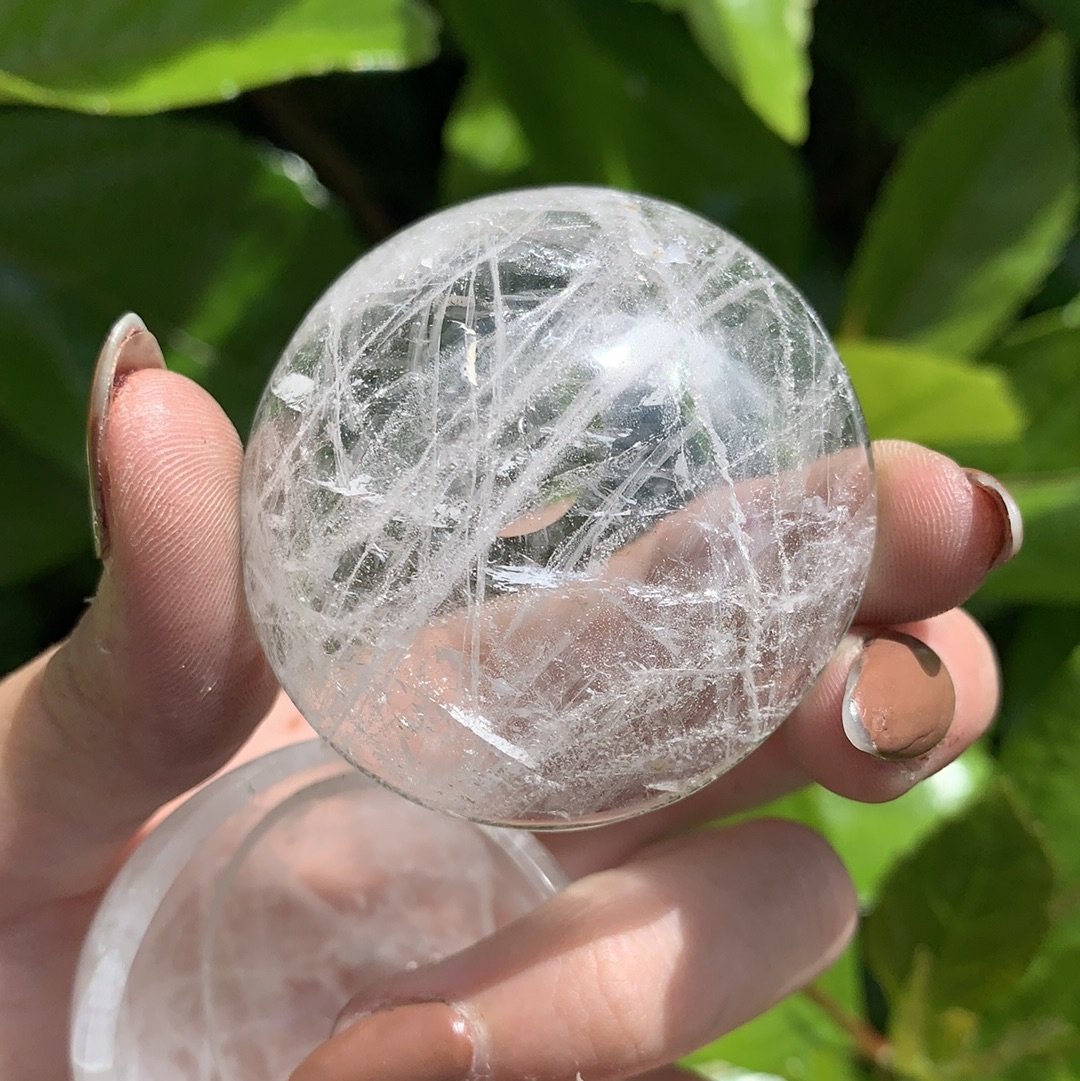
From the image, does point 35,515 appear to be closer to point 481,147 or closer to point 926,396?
point 481,147

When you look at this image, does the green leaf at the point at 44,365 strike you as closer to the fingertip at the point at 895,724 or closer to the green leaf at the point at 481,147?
the green leaf at the point at 481,147

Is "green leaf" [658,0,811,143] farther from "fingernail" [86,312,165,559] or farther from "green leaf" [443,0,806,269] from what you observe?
"fingernail" [86,312,165,559]

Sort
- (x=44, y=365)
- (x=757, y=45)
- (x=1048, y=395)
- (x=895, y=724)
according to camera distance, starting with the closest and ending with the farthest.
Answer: (x=895, y=724) < (x=757, y=45) < (x=44, y=365) < (x=1048, y=395)

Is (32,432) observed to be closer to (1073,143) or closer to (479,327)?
(479,327)

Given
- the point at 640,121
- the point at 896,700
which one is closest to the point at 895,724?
the point at 896,700

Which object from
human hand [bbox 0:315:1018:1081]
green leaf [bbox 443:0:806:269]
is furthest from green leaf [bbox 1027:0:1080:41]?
human hand [bbox 0:315:1018:1081]

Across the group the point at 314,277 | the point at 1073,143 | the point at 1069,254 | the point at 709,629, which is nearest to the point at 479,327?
the point at 709,629
